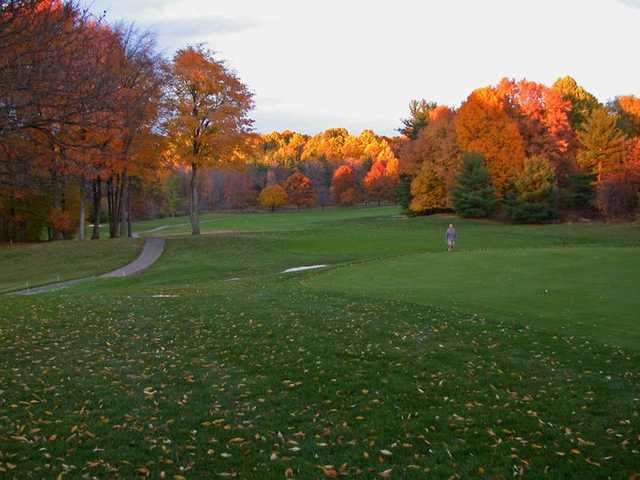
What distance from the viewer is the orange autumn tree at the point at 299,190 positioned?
97.9m

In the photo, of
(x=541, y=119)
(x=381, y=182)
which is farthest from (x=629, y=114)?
(x=381, y=182)

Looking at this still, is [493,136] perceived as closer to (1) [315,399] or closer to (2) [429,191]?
(2) [429,191]

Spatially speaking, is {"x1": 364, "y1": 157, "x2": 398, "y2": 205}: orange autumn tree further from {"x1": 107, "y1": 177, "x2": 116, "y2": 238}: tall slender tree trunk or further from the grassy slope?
the grassy slope

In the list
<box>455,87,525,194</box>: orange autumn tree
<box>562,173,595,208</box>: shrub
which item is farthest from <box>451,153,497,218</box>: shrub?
<box>562,173,595,208</box>: shrub

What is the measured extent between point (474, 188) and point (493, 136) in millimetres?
5675

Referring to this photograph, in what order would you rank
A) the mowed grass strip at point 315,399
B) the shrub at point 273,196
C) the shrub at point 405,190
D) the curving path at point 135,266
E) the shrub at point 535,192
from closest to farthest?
1. the mowed grass strip at point 315,399
2. the curving path at point 135,266
3. the shrub at point 535,192
4. the shrub at point 405,190
5. the shrub at point 273,196

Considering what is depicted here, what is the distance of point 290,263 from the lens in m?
30.6

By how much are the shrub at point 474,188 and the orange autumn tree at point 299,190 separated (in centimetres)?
4464

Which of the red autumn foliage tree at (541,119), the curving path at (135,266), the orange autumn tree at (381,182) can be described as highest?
the red autumn foliage tree at (541,119)

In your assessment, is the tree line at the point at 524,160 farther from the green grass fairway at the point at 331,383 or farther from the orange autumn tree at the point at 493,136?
the green grass fairway at the point at 331,383

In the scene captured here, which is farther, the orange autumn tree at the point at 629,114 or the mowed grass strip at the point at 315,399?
the orange autumn tree at the point at 629,114

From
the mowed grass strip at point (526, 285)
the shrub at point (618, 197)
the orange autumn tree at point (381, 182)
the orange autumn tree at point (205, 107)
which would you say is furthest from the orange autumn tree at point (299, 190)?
the mowed grass strip at point (526, 285)

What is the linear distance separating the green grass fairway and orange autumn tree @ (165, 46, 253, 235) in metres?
20.4

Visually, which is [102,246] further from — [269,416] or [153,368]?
[269,416]
